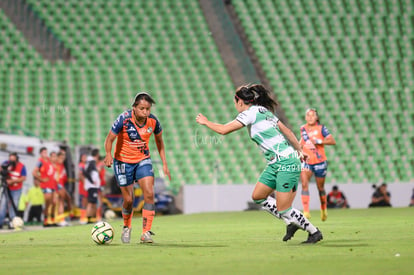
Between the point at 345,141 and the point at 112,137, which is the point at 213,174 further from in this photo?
the point at 112,137

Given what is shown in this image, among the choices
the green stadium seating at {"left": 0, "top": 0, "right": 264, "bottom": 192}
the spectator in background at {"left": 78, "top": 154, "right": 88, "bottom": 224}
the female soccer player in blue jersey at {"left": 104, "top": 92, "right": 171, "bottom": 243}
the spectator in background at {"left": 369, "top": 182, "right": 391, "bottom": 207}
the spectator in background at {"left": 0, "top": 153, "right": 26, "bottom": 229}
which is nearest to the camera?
the female soccer player in blue jersey at {"left": 104, "top": 92, "right": 171, "bottom": 243}

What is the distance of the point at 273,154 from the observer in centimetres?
1005

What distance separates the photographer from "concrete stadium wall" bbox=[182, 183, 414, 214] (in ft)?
86.8

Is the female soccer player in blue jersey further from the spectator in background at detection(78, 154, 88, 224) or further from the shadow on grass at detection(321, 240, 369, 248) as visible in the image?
the spectator in background at detection(78, 154, 88, 224)

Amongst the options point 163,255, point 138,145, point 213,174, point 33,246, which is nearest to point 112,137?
point 138,145

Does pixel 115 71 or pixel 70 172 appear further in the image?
pixel 115 71

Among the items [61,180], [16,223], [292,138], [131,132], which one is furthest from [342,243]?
[61,180]

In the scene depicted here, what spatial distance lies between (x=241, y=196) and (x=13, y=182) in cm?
963

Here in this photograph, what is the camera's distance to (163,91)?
3066cm

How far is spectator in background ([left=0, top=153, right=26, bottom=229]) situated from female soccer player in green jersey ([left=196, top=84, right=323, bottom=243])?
10.3 meters

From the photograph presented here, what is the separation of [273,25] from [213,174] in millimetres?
8124

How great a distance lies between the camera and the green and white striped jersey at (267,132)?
10.0 meters

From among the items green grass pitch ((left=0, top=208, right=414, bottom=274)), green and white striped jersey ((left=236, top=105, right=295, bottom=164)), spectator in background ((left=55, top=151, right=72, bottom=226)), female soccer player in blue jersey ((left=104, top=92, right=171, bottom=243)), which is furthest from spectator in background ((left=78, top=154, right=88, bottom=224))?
green and white striped jersey ((left=236, top=105, right=295, bottom=164))

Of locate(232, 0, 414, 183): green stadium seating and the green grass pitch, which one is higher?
locate(232, 0, 414, 183): green stadium seating
